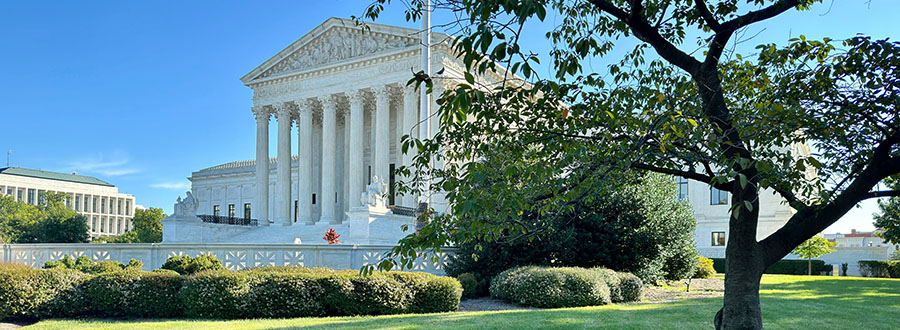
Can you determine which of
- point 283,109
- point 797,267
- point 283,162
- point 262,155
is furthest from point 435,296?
point 262,155

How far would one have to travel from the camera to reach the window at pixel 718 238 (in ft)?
183

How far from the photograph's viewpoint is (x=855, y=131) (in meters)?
9.41

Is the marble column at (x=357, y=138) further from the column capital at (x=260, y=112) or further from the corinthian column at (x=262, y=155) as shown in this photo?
the column capital at (x=260, y=112)

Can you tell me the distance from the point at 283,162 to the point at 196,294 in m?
38.2

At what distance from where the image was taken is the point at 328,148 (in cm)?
4969

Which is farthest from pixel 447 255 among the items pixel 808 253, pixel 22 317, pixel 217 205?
pixel 217 205

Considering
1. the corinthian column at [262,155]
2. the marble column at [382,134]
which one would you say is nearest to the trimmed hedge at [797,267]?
the marble column at [382,134]

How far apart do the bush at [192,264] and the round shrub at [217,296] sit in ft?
13.0

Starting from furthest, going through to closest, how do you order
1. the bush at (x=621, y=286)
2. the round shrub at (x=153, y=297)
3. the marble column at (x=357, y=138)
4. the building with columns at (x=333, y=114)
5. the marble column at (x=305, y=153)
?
1. the marble column at (x=305, y=153)
2. the marble column at (x=357, y=138)
3. the building with columns at (x=333, y=114)
4. the bush at (x=621, y=286)
5. the round shrub at (x=153, y=297)

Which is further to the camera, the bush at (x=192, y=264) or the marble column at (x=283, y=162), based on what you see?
the marble column at (x=283, y=162)

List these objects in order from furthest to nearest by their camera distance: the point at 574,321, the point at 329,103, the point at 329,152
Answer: the point at 329,152
the point at 329,103
the point at 574,321

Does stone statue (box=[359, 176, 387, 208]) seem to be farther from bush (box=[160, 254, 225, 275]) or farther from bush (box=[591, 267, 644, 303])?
bush (box=[591, 267, 644, 303])

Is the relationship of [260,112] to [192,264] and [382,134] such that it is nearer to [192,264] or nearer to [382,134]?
[382,134]

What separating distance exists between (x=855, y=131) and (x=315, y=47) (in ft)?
147
